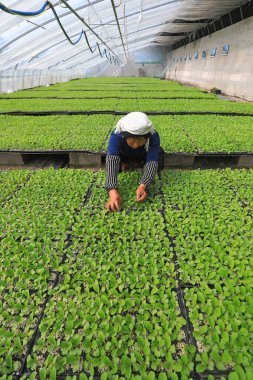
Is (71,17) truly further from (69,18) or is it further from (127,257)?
(127,257)

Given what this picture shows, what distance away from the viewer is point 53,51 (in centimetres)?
1570

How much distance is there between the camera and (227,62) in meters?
13.6

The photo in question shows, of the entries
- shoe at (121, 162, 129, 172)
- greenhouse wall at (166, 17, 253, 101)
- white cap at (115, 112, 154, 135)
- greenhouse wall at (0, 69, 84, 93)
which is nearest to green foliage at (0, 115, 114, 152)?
shoe at (121, 162, 129, 172)

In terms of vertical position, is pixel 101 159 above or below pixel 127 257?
below

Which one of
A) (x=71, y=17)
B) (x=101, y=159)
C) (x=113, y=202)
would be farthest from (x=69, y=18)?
(x=113, y=202)

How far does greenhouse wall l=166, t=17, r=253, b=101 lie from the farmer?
1069 cm

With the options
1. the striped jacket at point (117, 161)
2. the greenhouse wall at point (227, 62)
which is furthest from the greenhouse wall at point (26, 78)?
the striped jacket at point (117, 161)

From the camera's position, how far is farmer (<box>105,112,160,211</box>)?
8.29 ft

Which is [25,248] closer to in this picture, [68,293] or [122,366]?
[68,293]

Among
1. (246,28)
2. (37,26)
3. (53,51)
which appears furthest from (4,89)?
(246,28)

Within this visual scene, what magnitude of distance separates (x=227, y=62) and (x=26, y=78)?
1324 centimetres

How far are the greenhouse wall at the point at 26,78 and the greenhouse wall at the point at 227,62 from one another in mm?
12559

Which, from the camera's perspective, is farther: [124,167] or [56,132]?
[56,132]

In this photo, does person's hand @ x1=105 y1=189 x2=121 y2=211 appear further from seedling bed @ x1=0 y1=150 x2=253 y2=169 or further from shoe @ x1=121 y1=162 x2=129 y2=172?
seedling bed @ x1=0 y1=150 x2=253 y2=169
